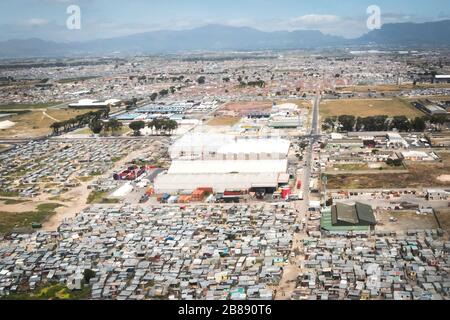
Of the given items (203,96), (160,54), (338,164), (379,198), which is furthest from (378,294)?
(160,54)

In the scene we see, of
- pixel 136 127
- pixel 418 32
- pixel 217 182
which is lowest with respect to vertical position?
pixel 217 182

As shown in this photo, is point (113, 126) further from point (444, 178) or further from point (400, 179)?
point (444, 178)

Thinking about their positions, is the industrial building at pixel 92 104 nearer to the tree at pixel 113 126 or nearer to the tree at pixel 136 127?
the tree at pixel 113 126

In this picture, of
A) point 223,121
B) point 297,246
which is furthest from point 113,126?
point 297,246

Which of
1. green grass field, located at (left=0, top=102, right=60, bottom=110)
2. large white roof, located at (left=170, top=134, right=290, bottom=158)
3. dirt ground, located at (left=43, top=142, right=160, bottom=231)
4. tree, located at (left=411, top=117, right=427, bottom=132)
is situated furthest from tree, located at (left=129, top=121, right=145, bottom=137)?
green grass field, located at (left=0, top=102, right=60, bottom=110)
